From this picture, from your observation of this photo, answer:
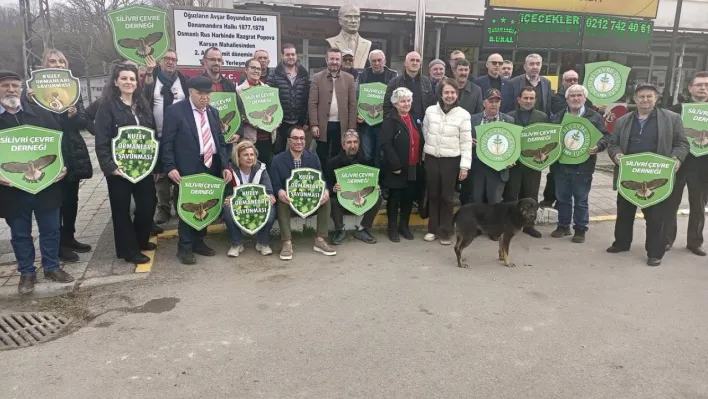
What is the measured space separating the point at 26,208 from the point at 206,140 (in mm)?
1798

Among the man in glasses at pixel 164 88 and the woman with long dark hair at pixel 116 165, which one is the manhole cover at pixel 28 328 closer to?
the woman with long dark hair at pixel 116 165

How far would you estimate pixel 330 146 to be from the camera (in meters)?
6.97

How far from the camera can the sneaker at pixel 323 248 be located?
234 inches

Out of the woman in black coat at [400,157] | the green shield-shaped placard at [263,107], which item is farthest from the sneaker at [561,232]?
the green shield-shaped placard at [263,107]

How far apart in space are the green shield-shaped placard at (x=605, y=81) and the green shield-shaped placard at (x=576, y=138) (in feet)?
2.33

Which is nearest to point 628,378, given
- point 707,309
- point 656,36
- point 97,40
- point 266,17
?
point 707,309

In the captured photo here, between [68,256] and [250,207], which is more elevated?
[250,207]

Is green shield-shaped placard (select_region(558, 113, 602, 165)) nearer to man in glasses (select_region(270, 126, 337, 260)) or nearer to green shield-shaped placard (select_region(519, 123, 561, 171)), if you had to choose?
green shield-shaped placard (select_region(519, 123, 561, 171))

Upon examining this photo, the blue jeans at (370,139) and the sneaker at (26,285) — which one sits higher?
the blue jeans at (370,139)

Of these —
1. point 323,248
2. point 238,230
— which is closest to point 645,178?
point 323,248

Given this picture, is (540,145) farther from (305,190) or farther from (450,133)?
(305,190)

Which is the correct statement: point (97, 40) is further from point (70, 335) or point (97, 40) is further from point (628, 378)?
point (628, 378)

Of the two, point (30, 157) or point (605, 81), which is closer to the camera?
point (30, 157)

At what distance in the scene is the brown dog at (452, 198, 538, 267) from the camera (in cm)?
559
